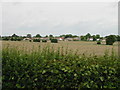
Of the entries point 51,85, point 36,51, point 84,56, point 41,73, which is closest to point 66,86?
point 51,85

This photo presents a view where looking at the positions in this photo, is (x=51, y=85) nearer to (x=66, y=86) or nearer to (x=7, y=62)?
(x=66, y=86)

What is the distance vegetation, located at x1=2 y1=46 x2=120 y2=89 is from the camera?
3.17 meters

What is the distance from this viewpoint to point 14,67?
3410 millimetres

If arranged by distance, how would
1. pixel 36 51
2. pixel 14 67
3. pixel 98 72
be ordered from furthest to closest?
1. pixel 36 51
2. pixel 14 67
3. pixel 98 72

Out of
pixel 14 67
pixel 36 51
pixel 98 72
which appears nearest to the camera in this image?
pixel 98 72

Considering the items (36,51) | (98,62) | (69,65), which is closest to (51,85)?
(69,65)

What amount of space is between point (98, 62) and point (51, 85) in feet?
4.51

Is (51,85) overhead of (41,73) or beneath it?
beneath

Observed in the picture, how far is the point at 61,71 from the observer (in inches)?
126

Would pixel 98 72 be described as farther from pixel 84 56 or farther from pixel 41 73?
pixel 41 73

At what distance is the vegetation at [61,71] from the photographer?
317cm

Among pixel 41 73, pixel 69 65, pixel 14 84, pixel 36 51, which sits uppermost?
pixel 36 51

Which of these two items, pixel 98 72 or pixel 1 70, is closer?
pixel 98 72

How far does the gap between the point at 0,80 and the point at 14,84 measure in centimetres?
43
